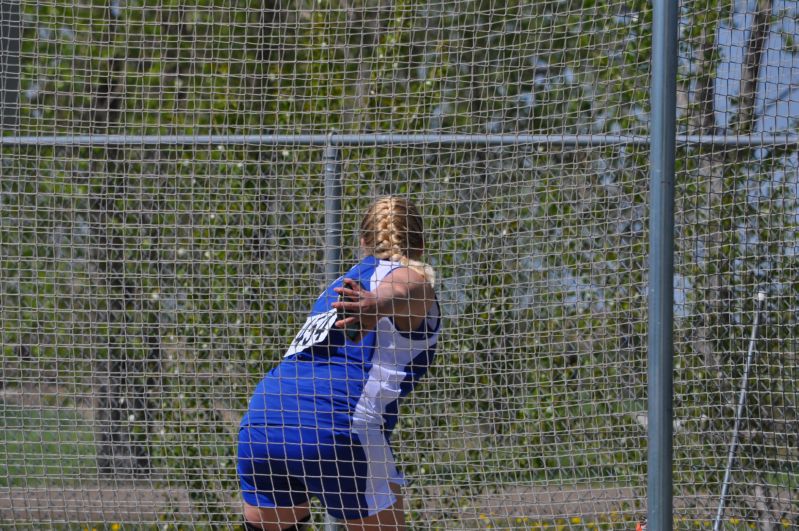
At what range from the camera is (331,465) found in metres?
3.24

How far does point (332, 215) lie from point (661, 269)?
168cm

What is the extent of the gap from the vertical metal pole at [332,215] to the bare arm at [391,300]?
57cm

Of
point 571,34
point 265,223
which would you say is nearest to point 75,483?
point 265,223

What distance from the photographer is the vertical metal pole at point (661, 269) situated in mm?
2502

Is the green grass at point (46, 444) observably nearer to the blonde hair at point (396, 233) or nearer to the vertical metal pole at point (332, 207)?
the vertical metal pole at point (332, 207)

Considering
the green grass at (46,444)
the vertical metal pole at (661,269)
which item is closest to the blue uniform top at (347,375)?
the vertical metal pole at (661,269)

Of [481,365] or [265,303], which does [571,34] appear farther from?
[265,303]

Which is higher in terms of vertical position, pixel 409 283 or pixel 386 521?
pixel 409 283

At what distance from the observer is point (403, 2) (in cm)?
436

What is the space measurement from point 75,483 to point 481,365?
1.97 metres

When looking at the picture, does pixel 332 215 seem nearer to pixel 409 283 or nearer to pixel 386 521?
pixel 409 283

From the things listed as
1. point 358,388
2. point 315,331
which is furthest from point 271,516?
point 315,331

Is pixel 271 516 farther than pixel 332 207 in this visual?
No

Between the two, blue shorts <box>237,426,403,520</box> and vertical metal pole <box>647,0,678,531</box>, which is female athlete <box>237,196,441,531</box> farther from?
vertical metal pole <box>647,0,678,531</box>
